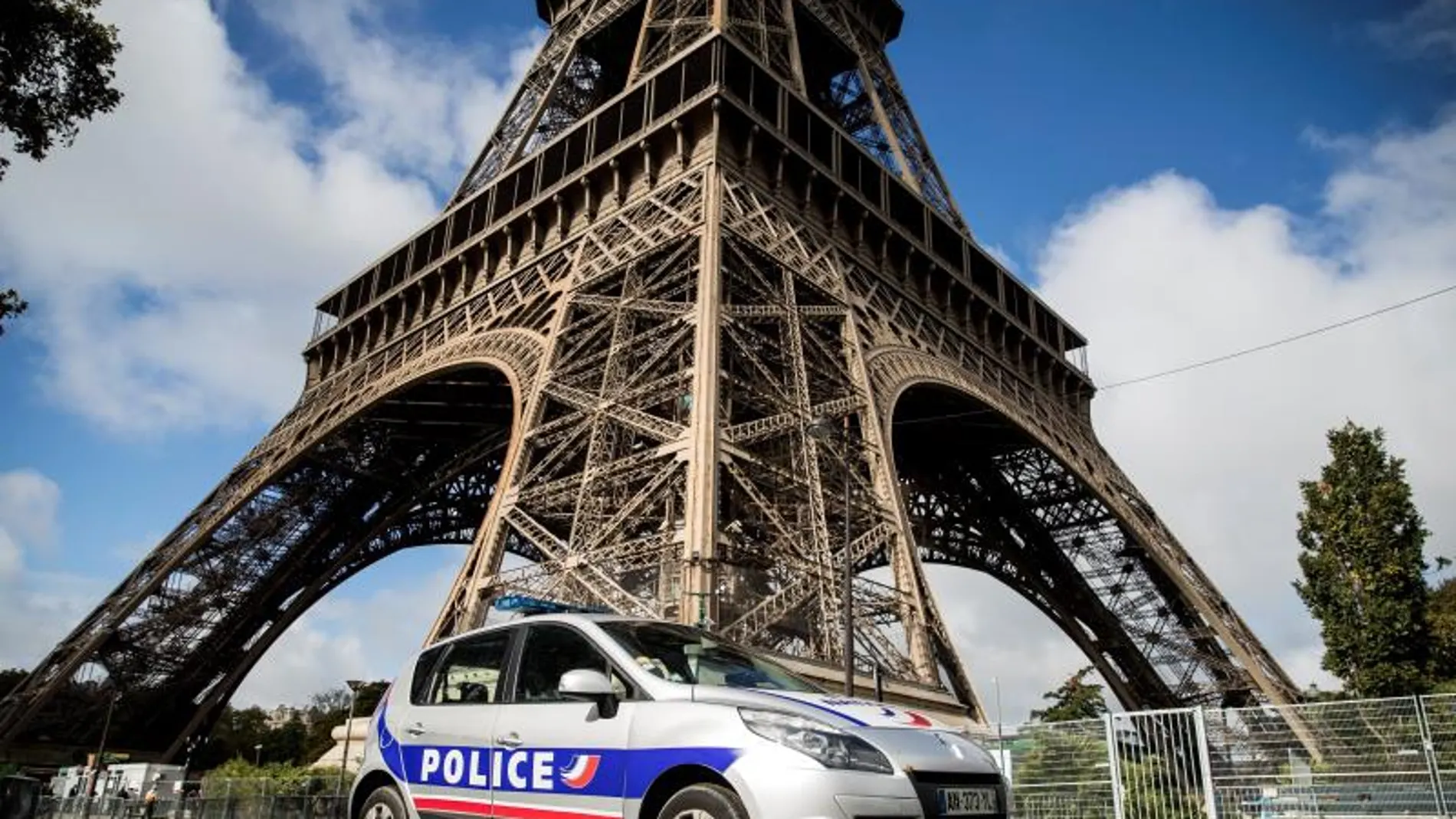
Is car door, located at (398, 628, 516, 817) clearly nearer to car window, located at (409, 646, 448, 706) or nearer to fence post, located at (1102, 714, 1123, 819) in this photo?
car window, located at (409, 646, 448, 706)

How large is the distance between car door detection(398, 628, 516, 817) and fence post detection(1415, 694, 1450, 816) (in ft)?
30.7

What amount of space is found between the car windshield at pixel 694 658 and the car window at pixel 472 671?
34.6 inches

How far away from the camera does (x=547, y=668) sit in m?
5.80

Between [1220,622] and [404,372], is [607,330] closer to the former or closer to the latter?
[404,372]

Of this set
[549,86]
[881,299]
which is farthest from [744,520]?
[549,86]

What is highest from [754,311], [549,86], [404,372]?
[549,86]

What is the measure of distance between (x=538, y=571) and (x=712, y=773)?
13165 millimetres

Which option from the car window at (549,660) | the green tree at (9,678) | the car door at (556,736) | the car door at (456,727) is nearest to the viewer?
the car door at (556,736)

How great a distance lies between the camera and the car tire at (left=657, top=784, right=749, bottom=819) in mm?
4457

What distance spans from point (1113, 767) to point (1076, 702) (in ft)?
84.5

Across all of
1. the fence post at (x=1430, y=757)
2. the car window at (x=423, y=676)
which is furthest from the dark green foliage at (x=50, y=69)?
the fence post at (x=1430, y=757)

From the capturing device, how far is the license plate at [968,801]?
461cm

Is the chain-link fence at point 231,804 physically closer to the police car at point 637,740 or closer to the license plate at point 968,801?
the police car at point 637,740

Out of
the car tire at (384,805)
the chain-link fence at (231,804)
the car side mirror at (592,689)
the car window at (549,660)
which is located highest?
the car window at (549,660)
